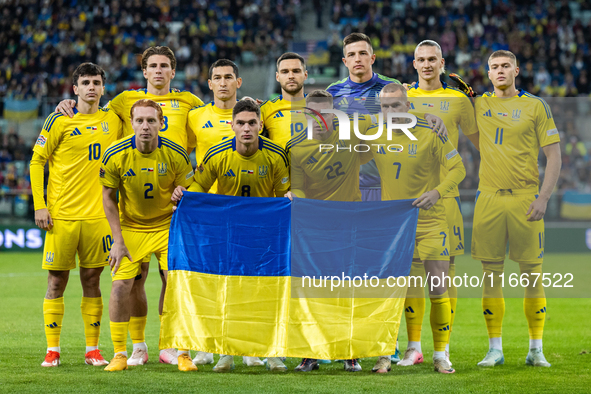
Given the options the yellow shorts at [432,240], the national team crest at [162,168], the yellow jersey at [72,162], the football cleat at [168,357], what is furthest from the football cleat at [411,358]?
the yellow jersey at [72,162]

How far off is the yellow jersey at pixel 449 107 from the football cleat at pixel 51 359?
3.82 metres

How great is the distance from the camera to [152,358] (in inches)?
238

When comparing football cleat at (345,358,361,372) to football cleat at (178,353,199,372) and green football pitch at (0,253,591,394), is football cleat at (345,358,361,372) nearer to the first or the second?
green football pitch at (0,253,591,394)

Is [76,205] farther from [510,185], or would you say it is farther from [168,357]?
[510,185]

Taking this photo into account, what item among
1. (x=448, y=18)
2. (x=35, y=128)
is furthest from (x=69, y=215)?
(x=448, y=18)

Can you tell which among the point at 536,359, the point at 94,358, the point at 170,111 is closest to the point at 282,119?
the point at 170,111

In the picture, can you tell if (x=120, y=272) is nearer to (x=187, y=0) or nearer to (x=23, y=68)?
(x=23, y=68)

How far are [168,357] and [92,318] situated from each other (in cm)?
76

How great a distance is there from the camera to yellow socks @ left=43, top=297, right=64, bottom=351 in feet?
18.9

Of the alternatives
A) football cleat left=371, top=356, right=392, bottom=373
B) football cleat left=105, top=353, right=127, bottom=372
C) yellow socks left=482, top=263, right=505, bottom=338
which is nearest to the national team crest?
football cleat left=105, top=353, right=127, bottom=372

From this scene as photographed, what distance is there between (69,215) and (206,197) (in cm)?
136

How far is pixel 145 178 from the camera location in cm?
548

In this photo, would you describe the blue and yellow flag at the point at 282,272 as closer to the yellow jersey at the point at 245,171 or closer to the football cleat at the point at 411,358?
the yellow jersey at the point at 245,171

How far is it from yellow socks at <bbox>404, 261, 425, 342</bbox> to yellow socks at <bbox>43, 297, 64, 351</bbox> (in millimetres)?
3090
